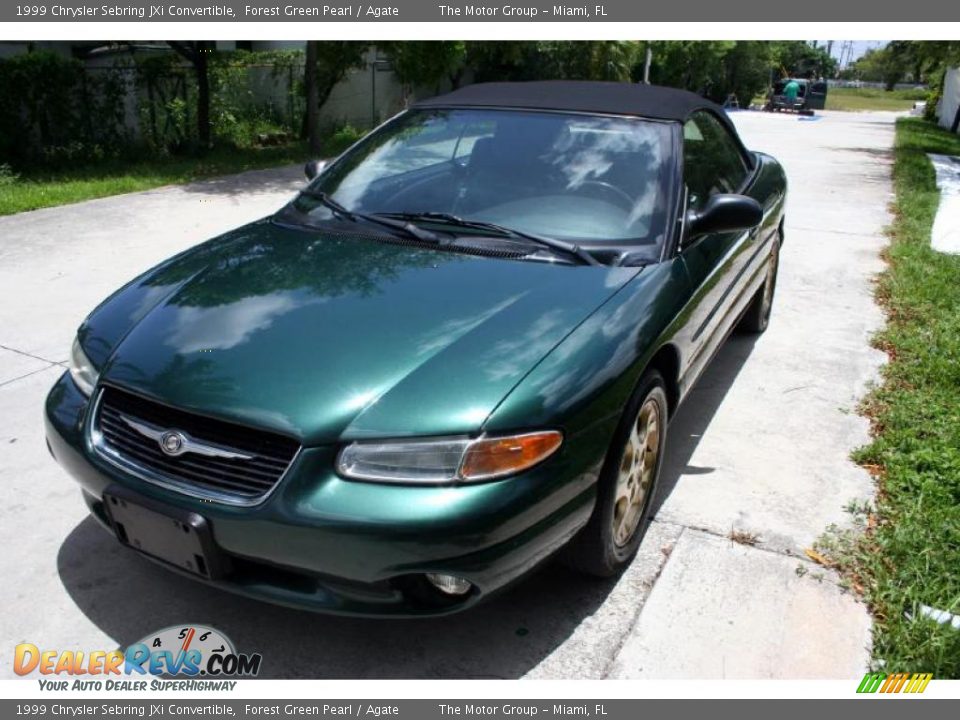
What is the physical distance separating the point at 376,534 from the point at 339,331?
0.71 meters

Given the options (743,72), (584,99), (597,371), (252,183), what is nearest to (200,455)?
(597,371)

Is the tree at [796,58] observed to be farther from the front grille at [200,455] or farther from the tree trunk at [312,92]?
the front grille at [200,455]

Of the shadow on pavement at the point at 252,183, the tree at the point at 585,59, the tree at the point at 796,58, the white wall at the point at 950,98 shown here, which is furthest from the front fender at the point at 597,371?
the tree at the point at 796,58

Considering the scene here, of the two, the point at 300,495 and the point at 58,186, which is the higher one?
the point at 300,495

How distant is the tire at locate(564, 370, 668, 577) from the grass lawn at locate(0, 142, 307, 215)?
24.3 feet

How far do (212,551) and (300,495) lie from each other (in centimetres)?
32

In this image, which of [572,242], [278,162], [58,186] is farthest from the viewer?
[278,162]

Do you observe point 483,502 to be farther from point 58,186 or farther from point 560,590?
point 58,186

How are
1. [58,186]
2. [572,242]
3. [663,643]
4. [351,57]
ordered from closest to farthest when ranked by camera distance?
[663,643]
[572,242]
[58,186]
[351,57]

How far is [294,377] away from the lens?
227cm

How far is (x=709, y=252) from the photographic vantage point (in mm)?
3430

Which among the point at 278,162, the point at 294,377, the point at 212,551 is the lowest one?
the point at 278,162

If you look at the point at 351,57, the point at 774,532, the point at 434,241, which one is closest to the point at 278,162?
the point at 351,57

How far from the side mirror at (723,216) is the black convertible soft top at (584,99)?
56cm
